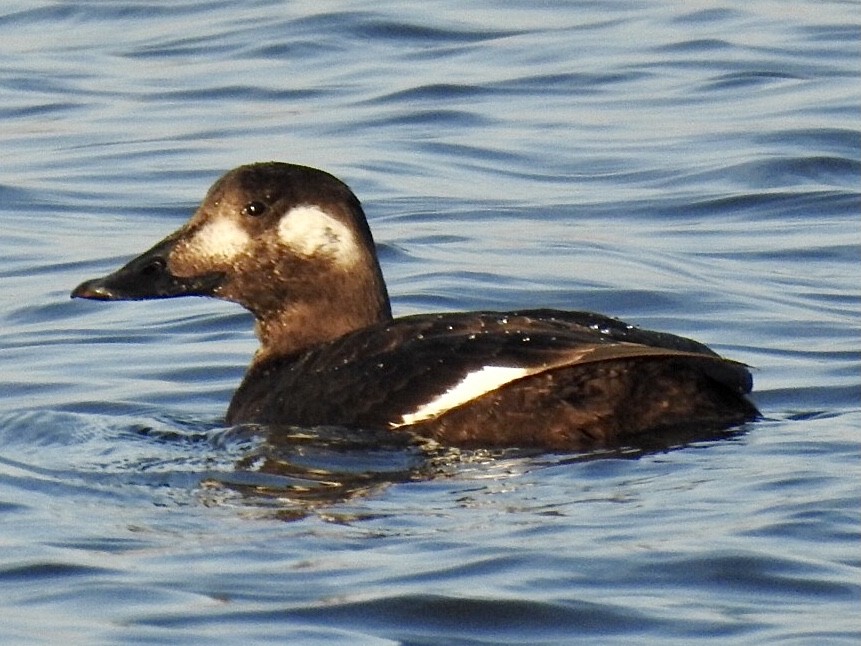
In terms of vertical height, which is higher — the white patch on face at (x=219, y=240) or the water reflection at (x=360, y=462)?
the white patch on face at (x=219, y=240)

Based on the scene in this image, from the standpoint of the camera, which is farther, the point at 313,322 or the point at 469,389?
the point at 313,322

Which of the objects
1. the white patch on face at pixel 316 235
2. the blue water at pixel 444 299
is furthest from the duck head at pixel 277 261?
the blue water at pixel 444 299

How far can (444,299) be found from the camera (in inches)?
336

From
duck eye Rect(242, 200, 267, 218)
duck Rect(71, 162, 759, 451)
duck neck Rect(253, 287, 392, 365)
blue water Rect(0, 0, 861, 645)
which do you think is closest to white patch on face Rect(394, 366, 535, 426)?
duck Rect(71, 162, 759, 451)

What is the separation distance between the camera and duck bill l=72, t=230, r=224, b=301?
22.8ft

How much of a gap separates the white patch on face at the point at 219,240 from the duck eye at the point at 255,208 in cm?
6

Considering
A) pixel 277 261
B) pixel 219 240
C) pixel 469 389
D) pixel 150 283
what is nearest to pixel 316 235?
pixel 277 261

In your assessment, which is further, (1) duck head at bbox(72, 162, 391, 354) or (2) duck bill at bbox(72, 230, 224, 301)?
(2) duck bill at bbox(72, 230, 224, 301)

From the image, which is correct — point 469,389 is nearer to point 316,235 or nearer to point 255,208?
point 316,235

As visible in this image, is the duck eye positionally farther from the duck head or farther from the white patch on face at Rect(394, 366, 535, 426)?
the white patch on face at Rect(394, 366, 535, 426)

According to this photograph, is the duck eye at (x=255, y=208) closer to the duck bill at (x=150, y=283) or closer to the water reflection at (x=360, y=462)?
the duck bill at (x=150, y=283)

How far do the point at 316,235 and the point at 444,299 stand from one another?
179 cm

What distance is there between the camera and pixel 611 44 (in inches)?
513

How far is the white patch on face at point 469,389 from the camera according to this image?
5.80 metres
